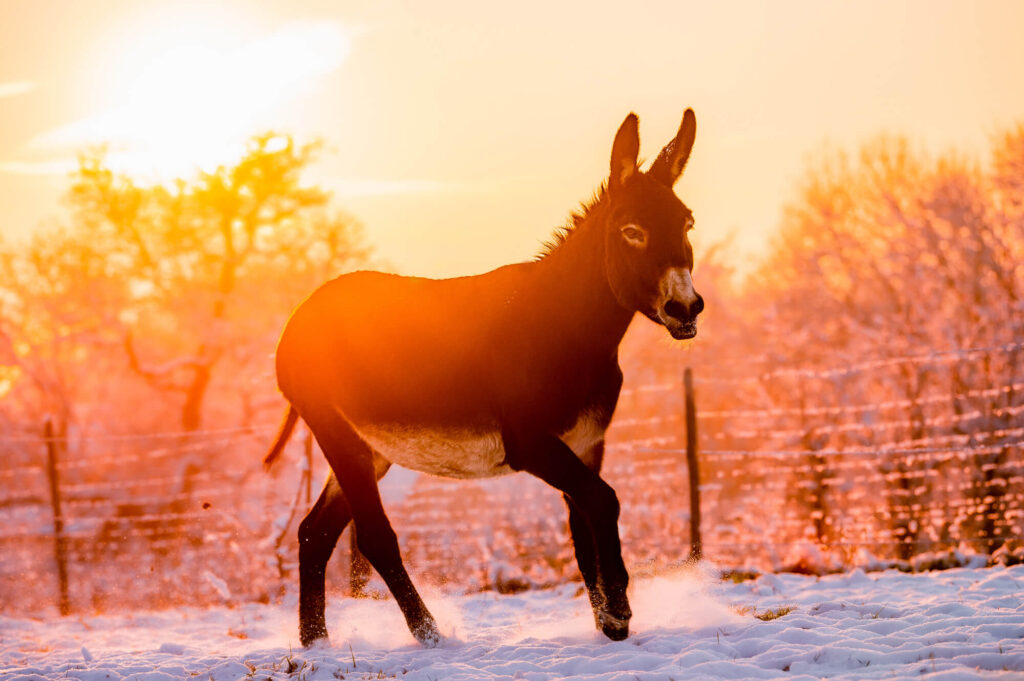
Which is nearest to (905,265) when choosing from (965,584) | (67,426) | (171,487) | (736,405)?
(736,405)

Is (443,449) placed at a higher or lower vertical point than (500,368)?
lower

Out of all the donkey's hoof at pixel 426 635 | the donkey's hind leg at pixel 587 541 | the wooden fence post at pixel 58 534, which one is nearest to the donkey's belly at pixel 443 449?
the donkey's hind leg at pixel 587 541

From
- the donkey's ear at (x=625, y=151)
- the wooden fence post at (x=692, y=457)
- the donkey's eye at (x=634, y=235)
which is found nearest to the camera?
the donkey's eye at (x=634, y=235)

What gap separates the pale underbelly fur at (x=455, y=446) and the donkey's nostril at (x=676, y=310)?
0.79 m

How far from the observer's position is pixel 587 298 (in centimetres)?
522

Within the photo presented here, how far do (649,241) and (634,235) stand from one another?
0.33 feet

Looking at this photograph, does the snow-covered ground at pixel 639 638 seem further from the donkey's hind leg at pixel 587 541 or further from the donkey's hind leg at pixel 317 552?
the donkey's hind leg at pixel 587 541

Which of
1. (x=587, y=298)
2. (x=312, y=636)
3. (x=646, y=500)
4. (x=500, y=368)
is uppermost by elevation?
(x=587, y=298)

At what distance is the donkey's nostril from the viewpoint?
15.2ft

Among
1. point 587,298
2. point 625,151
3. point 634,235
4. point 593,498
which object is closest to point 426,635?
point 593,498

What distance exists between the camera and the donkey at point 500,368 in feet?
16.1

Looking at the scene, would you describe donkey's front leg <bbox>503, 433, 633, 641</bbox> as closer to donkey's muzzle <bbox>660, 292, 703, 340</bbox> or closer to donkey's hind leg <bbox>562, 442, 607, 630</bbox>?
donkey's hind leg <bbox>562, 442, 607, 630</bbox>

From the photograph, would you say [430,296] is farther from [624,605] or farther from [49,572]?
[49,572]

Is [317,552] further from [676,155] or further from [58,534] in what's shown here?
Answer: [58,534]
